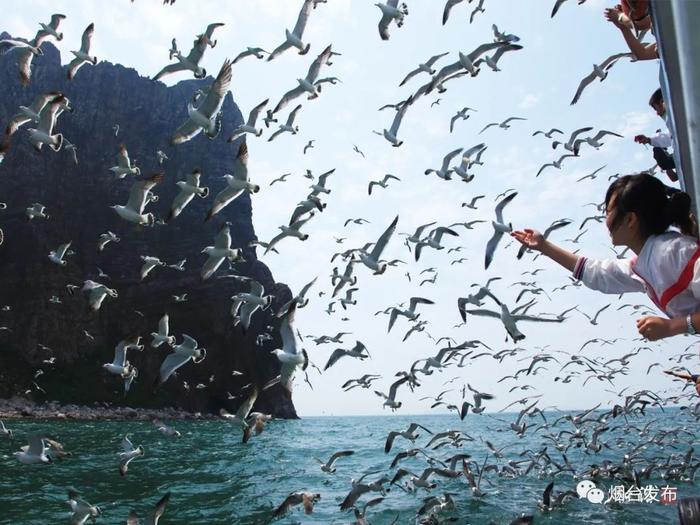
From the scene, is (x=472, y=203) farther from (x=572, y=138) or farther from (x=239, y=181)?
(x=239, y=181)

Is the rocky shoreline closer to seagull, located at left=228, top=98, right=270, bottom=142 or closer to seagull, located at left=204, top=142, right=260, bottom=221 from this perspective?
seagull, located at left=228, top=98, right=270, bottom=142

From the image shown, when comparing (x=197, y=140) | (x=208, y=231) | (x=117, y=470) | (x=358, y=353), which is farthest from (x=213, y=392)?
(x=358, y=353)

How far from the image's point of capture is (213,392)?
61094 millimetres

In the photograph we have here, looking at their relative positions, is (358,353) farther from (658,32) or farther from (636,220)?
(658,32)

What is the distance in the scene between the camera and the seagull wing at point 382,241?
522 inches

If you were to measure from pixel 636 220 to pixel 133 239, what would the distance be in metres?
69.1

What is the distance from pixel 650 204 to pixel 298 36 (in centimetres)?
1282

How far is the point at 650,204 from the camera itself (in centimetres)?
238

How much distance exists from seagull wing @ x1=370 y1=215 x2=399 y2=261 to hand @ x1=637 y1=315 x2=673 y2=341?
10979 millimetres

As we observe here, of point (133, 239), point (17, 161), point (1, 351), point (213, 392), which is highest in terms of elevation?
point (17, 161)

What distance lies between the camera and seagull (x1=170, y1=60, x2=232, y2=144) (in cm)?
1038

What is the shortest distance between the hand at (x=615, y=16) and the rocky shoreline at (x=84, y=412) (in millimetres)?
46833

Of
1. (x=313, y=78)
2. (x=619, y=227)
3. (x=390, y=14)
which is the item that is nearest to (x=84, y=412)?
(x=313, y=78)

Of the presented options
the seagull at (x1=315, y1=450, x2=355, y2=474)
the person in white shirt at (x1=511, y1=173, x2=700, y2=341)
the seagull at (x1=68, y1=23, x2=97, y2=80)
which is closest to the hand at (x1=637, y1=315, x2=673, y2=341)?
the person in white shirt at (x1=511, y1=173, x2=700, y2=341)
